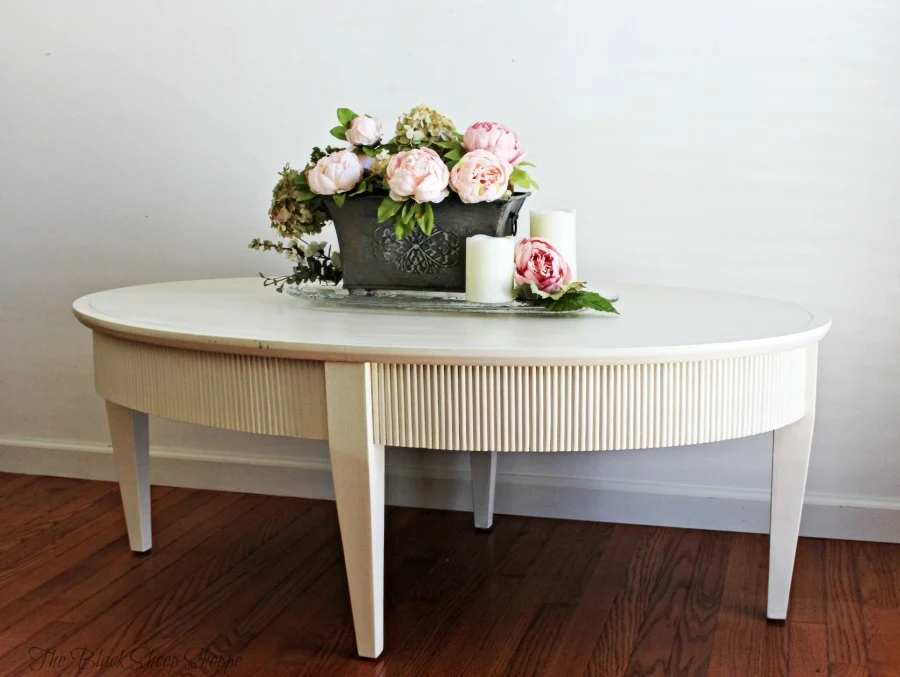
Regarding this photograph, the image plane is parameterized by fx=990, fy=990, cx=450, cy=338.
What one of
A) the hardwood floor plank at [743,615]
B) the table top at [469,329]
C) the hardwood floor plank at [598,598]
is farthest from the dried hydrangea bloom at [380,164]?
the hardwood floor plank at [743,615]

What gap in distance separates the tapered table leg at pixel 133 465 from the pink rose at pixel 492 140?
2.68 ft

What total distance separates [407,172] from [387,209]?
0.25 ft

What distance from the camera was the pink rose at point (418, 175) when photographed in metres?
1.46

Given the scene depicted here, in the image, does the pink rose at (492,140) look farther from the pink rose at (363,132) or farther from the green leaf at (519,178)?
the pink rose at (363,132)

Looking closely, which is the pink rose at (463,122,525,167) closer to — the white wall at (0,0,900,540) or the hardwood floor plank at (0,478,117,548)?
the white wall at (0,0,900,540)

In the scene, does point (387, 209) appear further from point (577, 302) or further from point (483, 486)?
point (483, 486)

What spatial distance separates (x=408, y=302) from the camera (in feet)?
5.18

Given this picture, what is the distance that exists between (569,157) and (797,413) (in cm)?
79

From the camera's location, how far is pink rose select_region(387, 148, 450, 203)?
4.79 feet

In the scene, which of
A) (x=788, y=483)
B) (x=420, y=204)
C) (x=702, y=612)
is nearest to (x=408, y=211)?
(x=420, y=204)

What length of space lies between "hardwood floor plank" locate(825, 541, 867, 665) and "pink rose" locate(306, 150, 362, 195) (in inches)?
40.3

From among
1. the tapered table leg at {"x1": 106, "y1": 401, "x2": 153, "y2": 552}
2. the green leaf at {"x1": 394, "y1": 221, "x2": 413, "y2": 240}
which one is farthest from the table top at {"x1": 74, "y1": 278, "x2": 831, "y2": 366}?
the tapered table leg at {"x1": 106, "y1": 401, "x2": 153, "y2": 552}

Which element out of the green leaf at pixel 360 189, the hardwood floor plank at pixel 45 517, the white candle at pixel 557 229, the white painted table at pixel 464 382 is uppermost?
the green leaf at pixel 360 189

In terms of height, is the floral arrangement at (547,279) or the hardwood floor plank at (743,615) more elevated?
the floral arrangement at (547,279)
